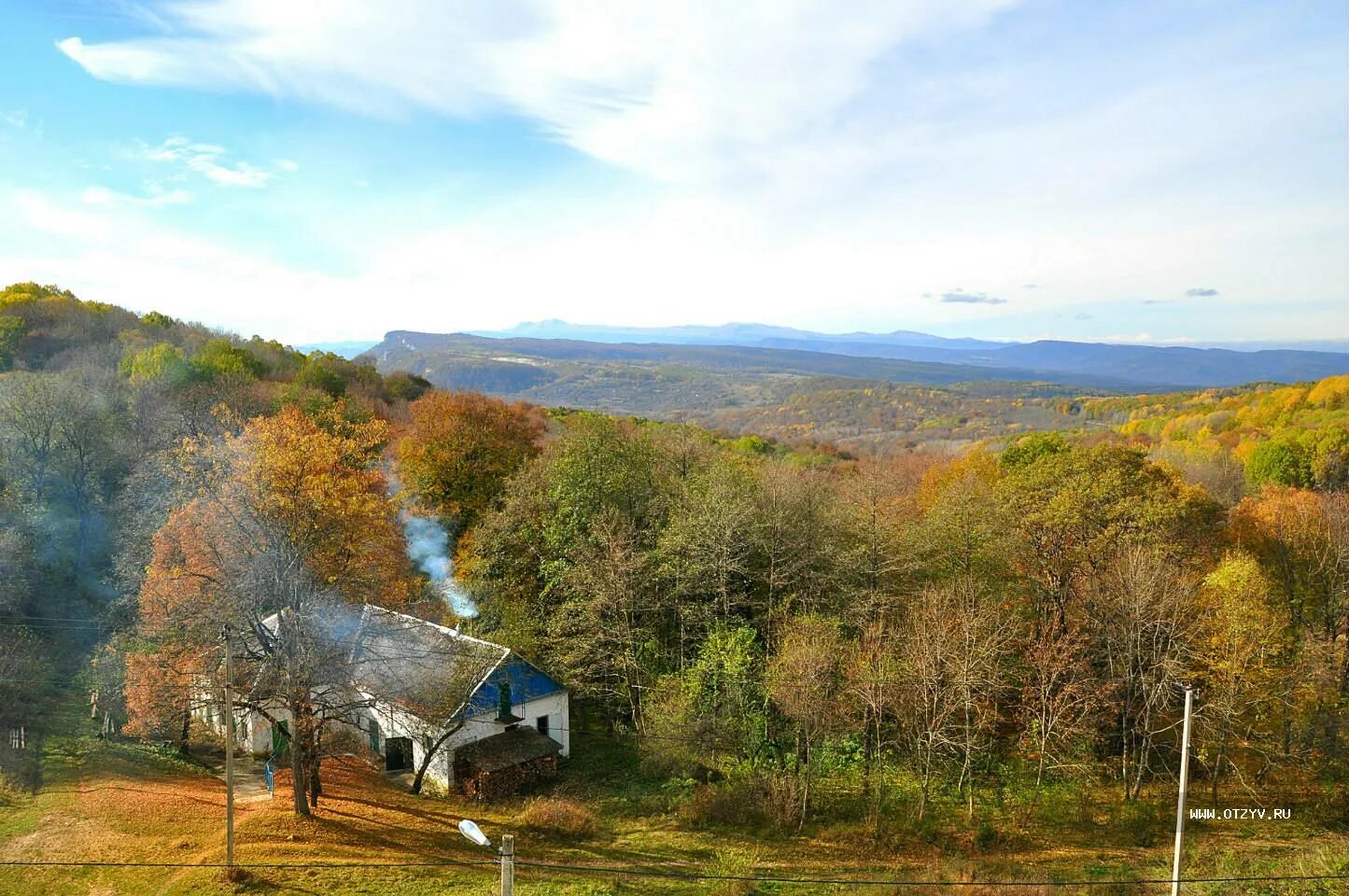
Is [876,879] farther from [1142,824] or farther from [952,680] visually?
[1142,824]

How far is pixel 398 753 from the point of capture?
21047 mm

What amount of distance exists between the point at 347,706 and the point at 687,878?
26.0 ft

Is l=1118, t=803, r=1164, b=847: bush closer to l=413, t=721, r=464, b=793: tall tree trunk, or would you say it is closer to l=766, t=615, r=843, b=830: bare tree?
l=766, t=615, r=843, b=830: bare tree

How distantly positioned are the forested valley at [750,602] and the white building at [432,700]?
961 millimetres

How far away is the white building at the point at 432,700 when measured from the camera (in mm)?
17136

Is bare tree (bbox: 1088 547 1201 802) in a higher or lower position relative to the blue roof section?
higher

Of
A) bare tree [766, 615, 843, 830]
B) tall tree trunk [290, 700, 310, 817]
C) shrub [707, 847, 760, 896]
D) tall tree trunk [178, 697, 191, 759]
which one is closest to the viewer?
shrub [707, 847, 760, 896]

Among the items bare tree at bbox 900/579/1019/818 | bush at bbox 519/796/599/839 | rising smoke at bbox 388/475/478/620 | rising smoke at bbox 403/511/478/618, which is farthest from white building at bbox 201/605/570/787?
bare tree at bbox 900/579/1019/818

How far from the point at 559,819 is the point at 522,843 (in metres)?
0.99

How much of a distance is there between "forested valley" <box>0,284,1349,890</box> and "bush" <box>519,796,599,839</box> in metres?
2.24

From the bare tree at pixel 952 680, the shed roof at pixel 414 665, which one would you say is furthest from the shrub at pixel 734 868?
the shed roof at pixel 414 665

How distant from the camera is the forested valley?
1698 centimetres

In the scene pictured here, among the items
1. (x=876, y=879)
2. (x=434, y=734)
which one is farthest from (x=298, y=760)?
(x=876, y=879)

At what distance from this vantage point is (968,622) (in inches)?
698
